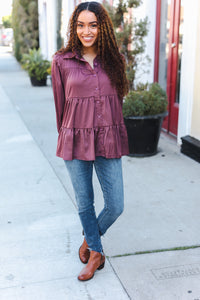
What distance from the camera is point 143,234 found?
3.55m

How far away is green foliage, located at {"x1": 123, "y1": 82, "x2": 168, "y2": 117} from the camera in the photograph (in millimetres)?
5504

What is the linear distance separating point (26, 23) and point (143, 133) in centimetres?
1503

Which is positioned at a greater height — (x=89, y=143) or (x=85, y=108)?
(x=85, y=108)

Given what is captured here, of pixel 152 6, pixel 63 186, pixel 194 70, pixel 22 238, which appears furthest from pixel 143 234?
pixel 152 6

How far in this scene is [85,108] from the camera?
2.63m

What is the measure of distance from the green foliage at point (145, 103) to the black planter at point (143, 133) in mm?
83

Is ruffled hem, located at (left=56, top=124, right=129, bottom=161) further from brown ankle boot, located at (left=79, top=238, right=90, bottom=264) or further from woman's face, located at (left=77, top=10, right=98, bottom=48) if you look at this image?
brown ankle boot, located at (left=79, top=238, right=90, bottom=264)

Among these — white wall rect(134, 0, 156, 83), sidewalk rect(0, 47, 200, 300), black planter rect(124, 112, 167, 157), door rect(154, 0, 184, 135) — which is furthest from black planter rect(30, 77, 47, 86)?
black planter rect(124, 112, 167, 157)

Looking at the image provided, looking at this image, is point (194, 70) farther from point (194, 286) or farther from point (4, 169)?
point (194, 286)

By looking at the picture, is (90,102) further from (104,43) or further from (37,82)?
(37,82)

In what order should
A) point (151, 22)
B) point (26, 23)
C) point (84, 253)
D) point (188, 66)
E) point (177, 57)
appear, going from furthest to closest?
1. point (26, 23)
2. point (151, 22)
3. point (177, 57)
4. point (188, 66)
5. point (84, 253)

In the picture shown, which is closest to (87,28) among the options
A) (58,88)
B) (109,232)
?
(58,88)

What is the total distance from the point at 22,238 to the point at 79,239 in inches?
19.5

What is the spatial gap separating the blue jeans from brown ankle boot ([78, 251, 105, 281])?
0.08 metres
